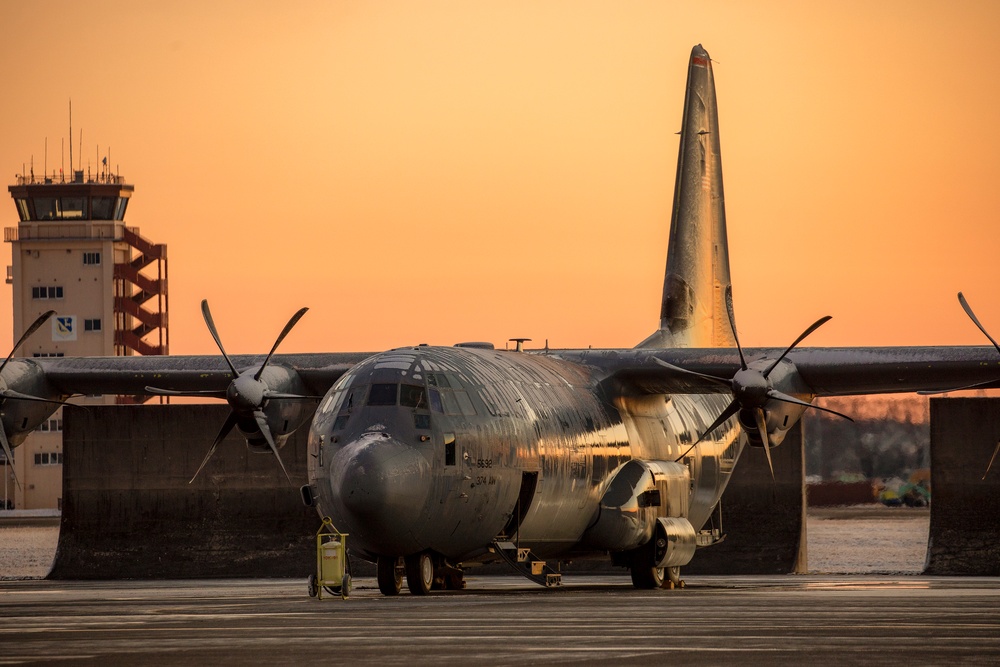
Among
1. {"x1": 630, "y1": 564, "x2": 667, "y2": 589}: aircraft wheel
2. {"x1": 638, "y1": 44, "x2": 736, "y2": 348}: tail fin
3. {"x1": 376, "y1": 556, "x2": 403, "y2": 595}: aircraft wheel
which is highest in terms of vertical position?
{"x1": 638, "y1": 44, "x2": 736, "y2": 348}: tail fin

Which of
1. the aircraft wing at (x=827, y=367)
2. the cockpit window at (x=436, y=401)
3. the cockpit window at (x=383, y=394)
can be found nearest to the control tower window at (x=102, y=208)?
the aircraft wing at (x=827, y=367)

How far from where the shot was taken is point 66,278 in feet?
→ 349

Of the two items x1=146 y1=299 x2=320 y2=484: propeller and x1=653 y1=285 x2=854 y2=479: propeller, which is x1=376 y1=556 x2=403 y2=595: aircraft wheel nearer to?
x1=146 y1=299 x2=320 y2=484: propeller

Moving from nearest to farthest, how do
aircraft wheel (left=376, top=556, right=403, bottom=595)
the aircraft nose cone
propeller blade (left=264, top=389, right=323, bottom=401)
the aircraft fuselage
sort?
the aircraft nose cone < the aircraft fuselage < aircraft wheel (left=376, top=556, right=403, bottom=595) < propeller blade (left=264, top=389, right=323, bottom=401)

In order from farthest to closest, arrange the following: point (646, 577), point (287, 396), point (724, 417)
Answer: point (287, 396) < point (646, 577) < point (724, 417)

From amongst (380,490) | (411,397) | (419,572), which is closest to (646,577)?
(419,572)

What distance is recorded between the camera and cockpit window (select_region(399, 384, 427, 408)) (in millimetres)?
21281

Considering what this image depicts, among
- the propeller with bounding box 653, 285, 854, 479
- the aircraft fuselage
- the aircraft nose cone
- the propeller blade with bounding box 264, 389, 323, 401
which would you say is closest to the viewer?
the aircraft nose cone

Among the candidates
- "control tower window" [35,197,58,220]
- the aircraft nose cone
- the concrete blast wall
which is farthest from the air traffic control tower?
the aircraft nose cone

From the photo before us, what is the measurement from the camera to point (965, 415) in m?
33.8

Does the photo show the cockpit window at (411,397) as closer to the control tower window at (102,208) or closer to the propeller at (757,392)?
the propeller at (757,392)

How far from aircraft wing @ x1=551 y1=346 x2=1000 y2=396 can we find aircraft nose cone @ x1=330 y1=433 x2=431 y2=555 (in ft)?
21.8

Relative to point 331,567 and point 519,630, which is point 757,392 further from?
point 519,630

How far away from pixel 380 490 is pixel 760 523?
1604 centimetres
